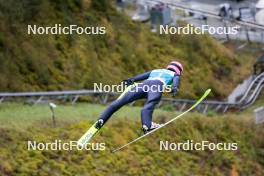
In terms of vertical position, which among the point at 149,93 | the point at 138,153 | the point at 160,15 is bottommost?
the point at 138,153

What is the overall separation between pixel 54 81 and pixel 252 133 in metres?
7.21

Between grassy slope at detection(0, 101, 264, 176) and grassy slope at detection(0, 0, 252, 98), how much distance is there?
3.21 metres

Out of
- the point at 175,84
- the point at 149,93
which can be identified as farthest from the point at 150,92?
the point at 175,84

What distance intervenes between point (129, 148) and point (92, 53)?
832 cm

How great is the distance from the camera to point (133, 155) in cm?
2575

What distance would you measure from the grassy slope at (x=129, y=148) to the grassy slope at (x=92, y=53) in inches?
127

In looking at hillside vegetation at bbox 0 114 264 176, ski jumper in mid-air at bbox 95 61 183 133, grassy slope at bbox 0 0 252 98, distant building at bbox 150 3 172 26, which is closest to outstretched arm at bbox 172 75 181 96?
ski jumper in mid-air at bbox 95 61 183 133

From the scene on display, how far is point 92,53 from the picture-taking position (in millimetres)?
Answer: 33562

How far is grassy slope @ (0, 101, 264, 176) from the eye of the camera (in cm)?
2298

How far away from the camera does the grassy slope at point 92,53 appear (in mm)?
30781

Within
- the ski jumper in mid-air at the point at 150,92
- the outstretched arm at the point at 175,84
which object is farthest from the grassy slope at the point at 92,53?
the outstretched arm at the point at 175,84

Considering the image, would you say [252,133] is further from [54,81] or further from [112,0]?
[112,0]

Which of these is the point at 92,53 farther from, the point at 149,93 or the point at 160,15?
the point at 149,93

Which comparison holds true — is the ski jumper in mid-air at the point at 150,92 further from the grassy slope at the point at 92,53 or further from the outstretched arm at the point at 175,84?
the grassy slope at the point at 92,53
